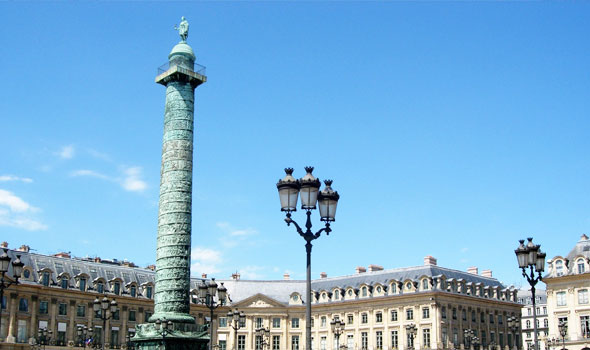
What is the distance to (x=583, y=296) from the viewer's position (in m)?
52.0

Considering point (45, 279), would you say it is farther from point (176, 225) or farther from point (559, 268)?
point (559, 268)

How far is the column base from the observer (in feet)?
102

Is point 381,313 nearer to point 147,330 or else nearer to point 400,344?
point 400,344

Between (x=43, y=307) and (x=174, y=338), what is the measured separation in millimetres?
29742

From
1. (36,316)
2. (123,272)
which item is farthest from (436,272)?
(36,316)

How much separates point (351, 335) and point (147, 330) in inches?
1434

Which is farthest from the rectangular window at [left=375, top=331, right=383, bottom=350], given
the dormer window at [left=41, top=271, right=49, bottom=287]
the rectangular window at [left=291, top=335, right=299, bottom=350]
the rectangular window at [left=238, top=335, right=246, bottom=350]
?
the dormer window at [left=41, top=271, right=49, bottom=287]

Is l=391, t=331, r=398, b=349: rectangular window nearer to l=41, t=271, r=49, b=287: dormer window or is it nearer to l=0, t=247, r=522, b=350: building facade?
l=0, t=247, r=522, b=350: building facade

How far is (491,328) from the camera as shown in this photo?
65.6 meters

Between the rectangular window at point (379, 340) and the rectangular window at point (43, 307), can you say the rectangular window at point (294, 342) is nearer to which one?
the rectangular window at point (379, 340)

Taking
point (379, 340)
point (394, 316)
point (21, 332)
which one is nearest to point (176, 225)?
point (21, 332)

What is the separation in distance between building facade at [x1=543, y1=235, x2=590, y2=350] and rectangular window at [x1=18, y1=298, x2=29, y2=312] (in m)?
38.8

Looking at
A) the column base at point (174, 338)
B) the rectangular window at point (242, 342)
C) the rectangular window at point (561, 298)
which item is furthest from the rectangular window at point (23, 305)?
the rectangular window at point (561, 298)

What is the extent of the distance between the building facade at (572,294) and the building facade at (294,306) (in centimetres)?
705
